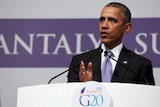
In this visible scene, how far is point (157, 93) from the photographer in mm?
1164

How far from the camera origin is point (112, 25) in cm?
183

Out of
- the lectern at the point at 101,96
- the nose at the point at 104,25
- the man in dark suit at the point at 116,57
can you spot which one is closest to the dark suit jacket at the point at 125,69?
the man in dark suit at the point at 116,57

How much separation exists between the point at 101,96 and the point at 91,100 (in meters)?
0.03

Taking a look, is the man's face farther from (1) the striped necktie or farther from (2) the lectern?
(2) the lectern

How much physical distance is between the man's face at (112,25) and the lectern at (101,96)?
25.2 inches

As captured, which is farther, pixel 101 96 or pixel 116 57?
pixel 116 57

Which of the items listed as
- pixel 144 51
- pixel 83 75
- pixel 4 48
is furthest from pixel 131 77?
pixel 4 48

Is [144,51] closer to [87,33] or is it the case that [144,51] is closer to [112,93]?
[87,33]

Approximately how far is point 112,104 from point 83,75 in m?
0.25

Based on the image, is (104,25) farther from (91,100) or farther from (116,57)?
(91,100)

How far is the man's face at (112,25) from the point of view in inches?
70.2

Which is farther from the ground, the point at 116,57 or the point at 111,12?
the point at 111,12

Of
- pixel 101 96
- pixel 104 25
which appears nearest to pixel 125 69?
pixel 104 25

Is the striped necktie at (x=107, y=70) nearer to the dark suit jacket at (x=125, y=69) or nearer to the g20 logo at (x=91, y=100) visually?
the dark suit jacket at (x=125, y=69)
